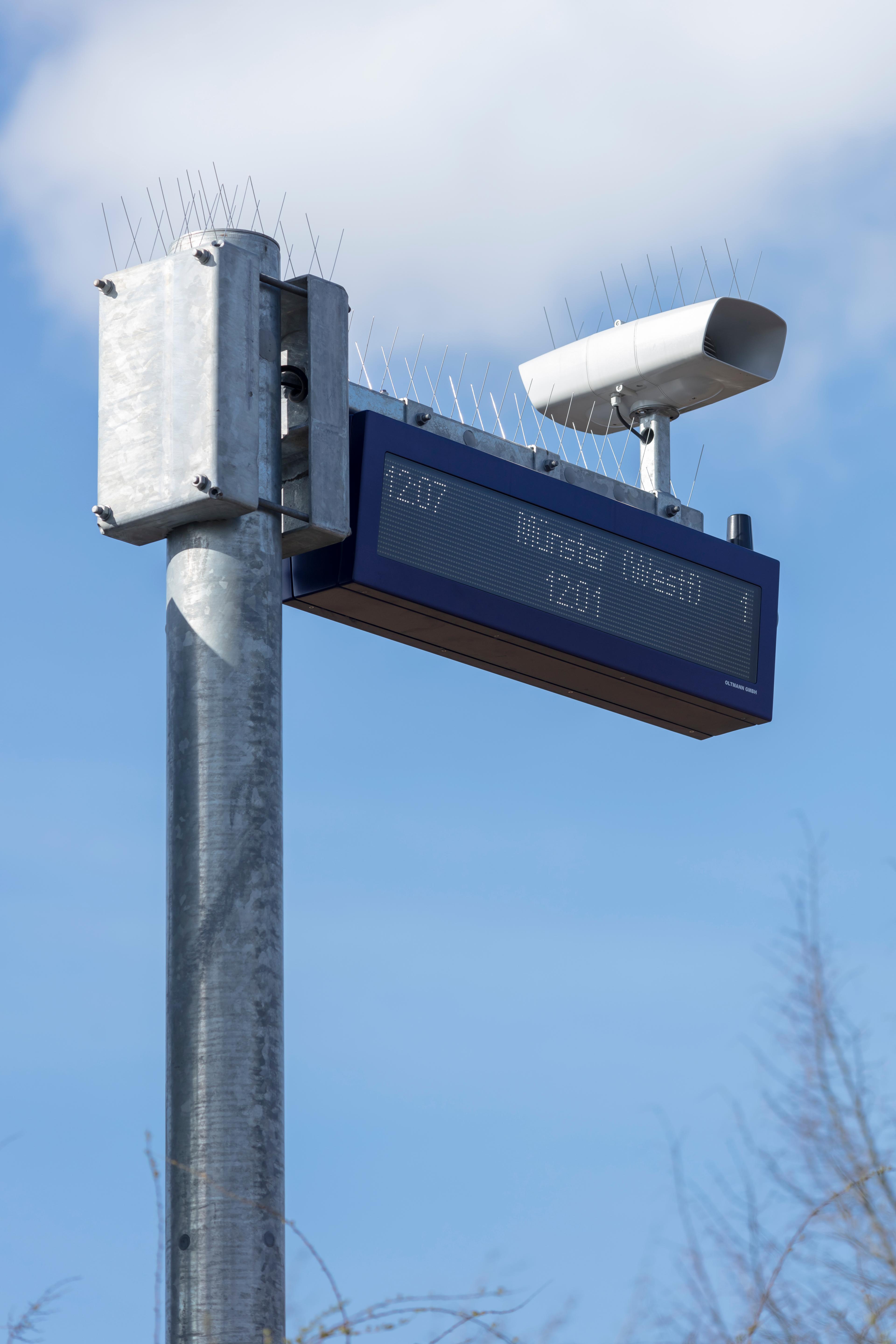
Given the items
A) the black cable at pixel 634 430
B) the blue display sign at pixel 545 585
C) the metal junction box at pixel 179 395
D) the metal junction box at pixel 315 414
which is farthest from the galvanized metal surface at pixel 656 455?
the metal junction box at pixel 179 395

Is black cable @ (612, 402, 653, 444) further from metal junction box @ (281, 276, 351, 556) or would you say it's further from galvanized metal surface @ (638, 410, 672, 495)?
metal junction box @ (281, 276, 351, 556)

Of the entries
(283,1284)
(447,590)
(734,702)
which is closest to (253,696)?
(447,590)

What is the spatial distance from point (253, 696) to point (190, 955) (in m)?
1.55

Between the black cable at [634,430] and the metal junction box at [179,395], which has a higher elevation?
the black cable at [634,430]

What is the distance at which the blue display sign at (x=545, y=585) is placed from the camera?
Result: 42.0 feet

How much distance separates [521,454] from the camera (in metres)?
14.4

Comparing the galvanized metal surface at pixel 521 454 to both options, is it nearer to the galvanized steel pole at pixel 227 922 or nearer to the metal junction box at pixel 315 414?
the metal junction box at pixel 315 414

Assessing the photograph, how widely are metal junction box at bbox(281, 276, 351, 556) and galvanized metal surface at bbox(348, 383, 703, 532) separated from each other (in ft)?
1.32

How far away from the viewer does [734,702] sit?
15562 mm

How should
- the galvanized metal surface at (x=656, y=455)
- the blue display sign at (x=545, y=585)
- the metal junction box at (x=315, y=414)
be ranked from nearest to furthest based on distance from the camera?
1. the metal junction box at (x=315, y=414)
2. the blue display sign at (x=545, y=585)
3. the galvanized metal surface at (x=656, y=455)

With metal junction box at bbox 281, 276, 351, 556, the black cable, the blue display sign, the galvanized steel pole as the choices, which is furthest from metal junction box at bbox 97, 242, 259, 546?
the black cable

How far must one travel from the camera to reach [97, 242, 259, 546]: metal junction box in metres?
11.5

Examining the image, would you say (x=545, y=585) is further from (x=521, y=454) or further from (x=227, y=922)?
(x=227, y=922)

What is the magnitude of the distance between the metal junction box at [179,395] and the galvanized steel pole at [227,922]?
0.68 feet
